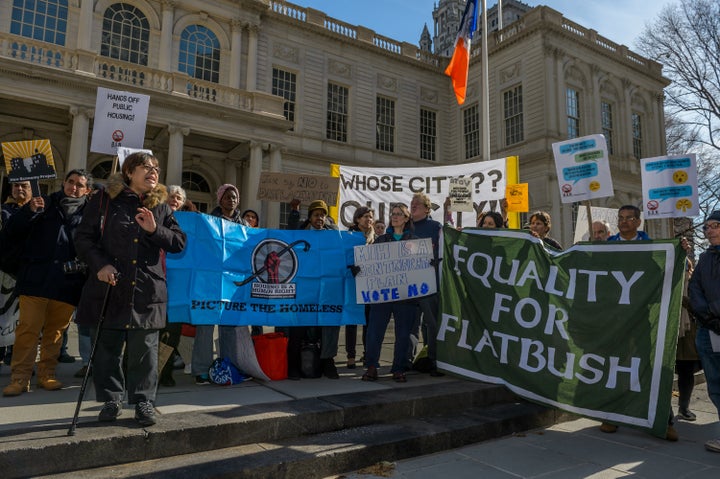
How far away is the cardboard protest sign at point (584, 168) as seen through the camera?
5.66 metres

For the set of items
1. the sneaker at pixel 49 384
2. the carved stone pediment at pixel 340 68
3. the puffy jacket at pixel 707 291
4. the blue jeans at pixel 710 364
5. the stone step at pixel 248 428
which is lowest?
the stone step at pixel 248 428

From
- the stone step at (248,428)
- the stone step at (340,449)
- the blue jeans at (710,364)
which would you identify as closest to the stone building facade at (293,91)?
the stone step at (248,428)

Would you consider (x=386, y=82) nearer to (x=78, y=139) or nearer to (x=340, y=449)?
(x=78, y=139)

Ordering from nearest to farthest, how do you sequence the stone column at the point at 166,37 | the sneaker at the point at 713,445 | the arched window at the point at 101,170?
the sneaker at the point at 713,445
the arched window at the point at 101,170
the stone column at the point at 166,37

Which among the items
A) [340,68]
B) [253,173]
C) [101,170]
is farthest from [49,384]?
[340,68]

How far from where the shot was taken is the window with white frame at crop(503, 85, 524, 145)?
25375 mm

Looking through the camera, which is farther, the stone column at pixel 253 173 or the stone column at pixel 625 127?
the stone column at pixel 625 127

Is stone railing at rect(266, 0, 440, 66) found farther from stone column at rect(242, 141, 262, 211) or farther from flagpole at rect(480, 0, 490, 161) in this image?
flagpole at rect(480, 0, 490, 161)

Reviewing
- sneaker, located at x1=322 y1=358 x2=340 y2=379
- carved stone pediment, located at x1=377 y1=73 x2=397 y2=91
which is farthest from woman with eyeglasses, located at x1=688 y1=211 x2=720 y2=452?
carved stone pediment, located at x1=377 y1=73 x2=397 y2=91

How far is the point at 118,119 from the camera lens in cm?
508

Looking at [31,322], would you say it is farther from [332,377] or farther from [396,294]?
[396,294]

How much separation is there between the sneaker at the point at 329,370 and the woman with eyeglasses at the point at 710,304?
11.1 ft

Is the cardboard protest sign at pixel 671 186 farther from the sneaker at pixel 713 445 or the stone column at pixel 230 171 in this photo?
the stone column at pixel 230 171

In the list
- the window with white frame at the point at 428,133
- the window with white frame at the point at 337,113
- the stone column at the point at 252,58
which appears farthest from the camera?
the window with white frame at the point at 428,133
